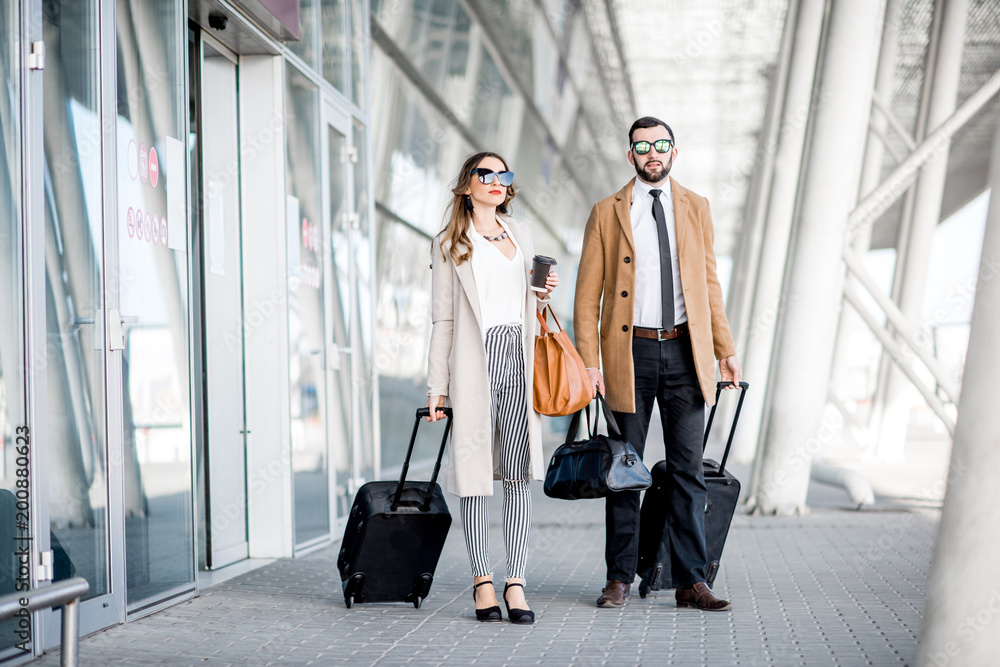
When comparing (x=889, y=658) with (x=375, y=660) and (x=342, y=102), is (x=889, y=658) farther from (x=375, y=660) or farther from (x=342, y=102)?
(x=342, y=102)

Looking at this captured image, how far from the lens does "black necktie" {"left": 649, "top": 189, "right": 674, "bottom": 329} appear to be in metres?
4.73

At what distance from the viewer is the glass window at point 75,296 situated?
4.11 m

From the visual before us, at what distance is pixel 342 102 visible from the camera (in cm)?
777

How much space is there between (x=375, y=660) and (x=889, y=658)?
1820mm

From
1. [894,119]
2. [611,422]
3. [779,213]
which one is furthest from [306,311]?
[779,213]

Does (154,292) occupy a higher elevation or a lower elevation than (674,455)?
higher

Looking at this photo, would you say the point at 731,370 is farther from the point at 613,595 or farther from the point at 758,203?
Result: the point at 758,203

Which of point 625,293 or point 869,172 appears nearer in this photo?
point 625,293

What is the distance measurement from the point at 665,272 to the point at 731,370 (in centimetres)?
54

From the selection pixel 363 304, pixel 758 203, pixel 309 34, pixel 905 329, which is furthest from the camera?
pixel 758 203

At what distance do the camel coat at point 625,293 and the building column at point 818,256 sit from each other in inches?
161

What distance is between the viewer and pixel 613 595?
484cm

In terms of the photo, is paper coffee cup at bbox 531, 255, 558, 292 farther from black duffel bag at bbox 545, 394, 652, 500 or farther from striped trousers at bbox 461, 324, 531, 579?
black duffel bag at bbox 545, 394, 652, 500

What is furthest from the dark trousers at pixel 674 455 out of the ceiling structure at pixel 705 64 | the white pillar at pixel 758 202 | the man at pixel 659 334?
the ceiling structure at pixel 705 64
